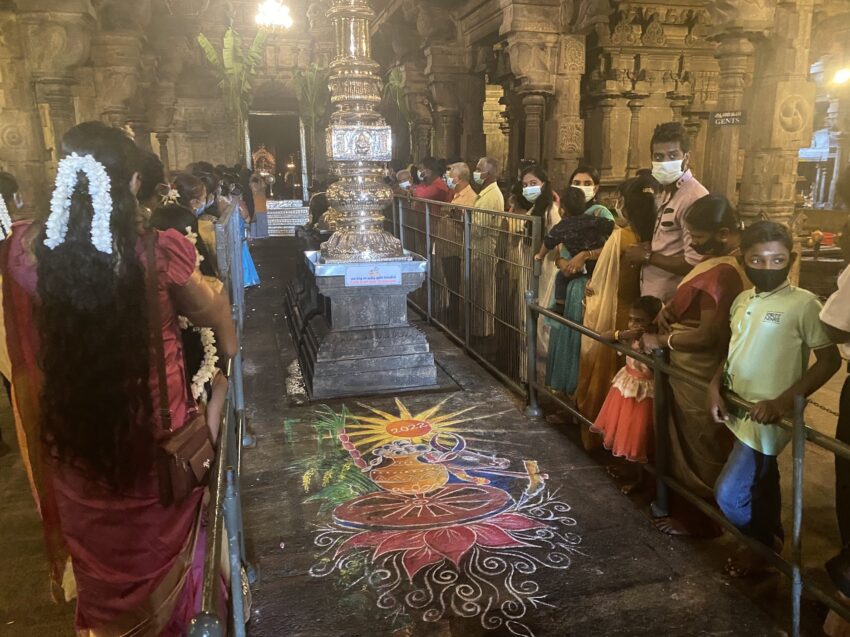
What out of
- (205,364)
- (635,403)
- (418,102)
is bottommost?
(635,403)

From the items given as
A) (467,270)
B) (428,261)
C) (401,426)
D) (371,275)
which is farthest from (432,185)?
(401,426)

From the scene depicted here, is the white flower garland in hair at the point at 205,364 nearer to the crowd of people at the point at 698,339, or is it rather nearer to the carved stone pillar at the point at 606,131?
the crowd of people at the point at 698,339

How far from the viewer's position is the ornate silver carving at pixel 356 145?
5215mm

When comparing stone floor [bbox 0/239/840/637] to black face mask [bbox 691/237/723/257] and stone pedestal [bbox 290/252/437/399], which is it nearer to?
stone pedestal [bbox 290/252/437/399]

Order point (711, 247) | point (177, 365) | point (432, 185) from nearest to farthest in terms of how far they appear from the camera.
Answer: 1. point (177, 365)
2. point (711, 247)
3. point (432, 185)

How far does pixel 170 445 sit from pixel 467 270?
4.38 metres

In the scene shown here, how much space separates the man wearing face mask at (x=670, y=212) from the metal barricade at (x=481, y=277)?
897 millimetres

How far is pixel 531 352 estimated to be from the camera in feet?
15.0

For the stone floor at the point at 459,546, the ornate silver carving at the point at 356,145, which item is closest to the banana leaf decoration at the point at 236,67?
the ornate silver carving at the point at 356,145

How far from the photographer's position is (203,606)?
4.33 feet

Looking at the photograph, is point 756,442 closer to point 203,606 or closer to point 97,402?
point 203,606

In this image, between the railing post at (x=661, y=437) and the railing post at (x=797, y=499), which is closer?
the railing post at (x=797, y=499)

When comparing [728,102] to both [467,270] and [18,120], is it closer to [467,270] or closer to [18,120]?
[467,270]

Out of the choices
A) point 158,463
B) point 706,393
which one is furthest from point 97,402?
point 706,393
